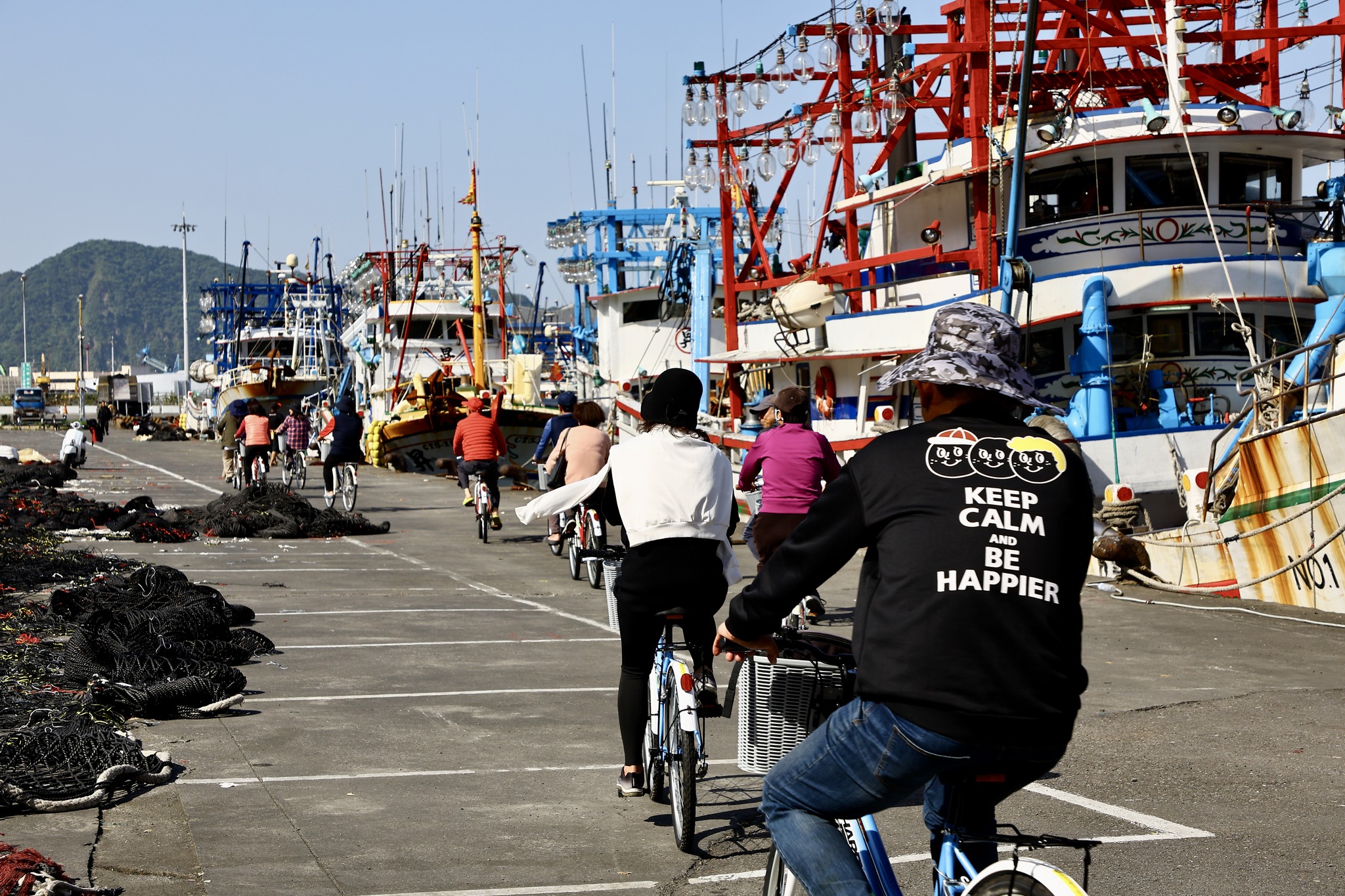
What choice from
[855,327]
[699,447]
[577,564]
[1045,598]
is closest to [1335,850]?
[699,447]

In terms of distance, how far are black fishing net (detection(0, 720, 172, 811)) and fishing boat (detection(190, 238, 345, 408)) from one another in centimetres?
5662

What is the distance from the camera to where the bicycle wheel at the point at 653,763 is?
6.41 metres

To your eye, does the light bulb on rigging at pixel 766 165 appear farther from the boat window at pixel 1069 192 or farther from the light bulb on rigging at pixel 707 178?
the boat window at pixel 1069 192

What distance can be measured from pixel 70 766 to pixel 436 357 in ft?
142

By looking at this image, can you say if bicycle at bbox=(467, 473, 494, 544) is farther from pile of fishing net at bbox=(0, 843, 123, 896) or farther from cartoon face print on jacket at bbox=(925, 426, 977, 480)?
cartoon face print on jacket at bbox=(925, 426, 977, 480)

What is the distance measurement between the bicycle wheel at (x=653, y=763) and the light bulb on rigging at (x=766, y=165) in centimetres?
1893

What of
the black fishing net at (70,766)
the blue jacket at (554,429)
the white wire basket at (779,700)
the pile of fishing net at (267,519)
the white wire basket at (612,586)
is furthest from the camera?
the pile of fishing net at (267,519)

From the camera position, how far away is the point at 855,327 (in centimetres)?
2291

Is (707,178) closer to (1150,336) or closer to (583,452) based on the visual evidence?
(1150,336)

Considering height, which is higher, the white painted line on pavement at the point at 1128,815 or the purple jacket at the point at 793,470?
the purple jacket at the point at 793,470

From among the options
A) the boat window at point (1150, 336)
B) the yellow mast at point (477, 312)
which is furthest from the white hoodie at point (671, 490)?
the yellow mast at point (477, 312)

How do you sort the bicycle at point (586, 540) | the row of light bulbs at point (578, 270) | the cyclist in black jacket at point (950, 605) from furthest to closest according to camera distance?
the row of light bulbs at point (578, 270), the bicycle at point (586, 540), the cyclist in black jacket at point (950, 605)

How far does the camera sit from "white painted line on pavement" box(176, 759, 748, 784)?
7121mm

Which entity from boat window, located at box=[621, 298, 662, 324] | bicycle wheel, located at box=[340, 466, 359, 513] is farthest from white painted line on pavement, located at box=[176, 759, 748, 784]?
boat window, located at box=[621, 298, 662, 324]
